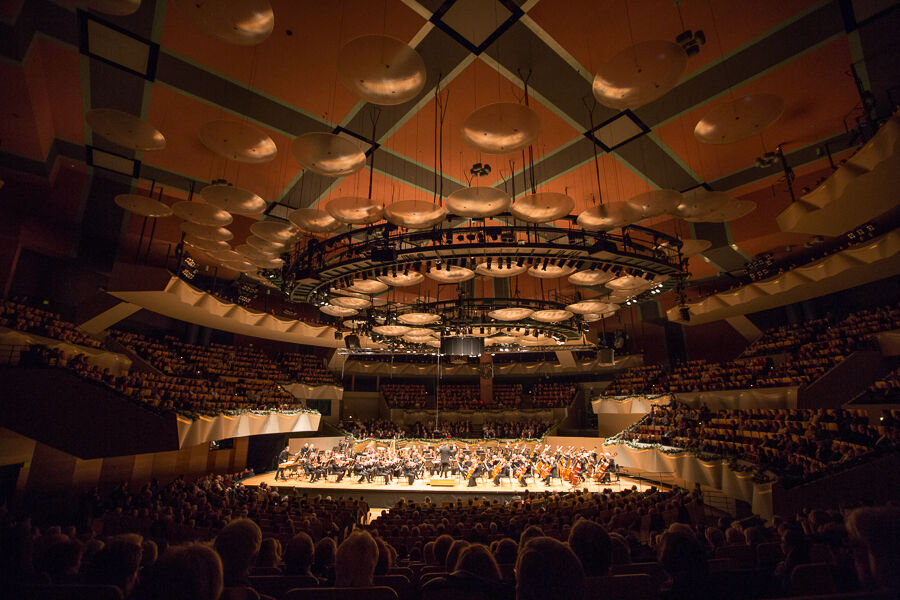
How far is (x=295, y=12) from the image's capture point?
6133 millimetres

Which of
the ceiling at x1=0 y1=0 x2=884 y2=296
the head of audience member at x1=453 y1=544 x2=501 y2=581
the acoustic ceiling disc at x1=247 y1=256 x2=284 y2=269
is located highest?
the ceiling at x1=0 y1=0 x2=884 y2=296

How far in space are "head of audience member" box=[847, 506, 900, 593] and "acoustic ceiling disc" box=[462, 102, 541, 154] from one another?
15.6 feet

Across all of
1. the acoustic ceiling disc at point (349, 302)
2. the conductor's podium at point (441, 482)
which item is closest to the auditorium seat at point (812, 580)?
the acoustic ceiling disc at point (349, 302)

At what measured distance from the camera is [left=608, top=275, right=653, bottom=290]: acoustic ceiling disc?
442 inches

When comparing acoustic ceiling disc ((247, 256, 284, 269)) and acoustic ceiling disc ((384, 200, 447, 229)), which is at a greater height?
acoustic ceiling disc ((247, 256, 284, 269))

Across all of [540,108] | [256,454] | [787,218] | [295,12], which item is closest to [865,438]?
[787,218]

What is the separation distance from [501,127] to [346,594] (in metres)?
5.23

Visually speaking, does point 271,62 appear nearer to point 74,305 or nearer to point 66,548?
point 66,548

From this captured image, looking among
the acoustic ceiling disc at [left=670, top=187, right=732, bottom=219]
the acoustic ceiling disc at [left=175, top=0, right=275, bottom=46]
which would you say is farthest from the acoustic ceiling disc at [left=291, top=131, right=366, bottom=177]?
the acoustic ceiling disc at [left=670, top=187, right=732, bottom=219]

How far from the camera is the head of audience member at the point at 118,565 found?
7.65 feet

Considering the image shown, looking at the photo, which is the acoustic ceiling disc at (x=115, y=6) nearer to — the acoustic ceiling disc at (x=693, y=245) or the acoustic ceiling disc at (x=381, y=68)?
the acoustic ceiling disc at (x=381, y=68)

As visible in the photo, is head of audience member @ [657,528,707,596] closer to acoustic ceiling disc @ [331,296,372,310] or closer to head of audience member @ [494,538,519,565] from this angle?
head of audience member @ [494,538,519,565]

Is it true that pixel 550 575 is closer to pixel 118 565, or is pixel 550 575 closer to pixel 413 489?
pixel 118 565

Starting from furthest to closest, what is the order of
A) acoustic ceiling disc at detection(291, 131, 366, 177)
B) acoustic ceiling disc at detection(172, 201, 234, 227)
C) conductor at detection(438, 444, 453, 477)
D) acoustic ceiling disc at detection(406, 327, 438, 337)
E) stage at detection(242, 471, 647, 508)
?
conductor at detection(438, 444, 453, 477) → acoustic ceiling disc at detection(406, 327, 438, 337) → stage at detection(242, 471, 647, 508) → acoustic ceiling disc at detection(172, 201, 234, 227) → acoustic ceiling disc at detection(291, 131, 366, 177)
